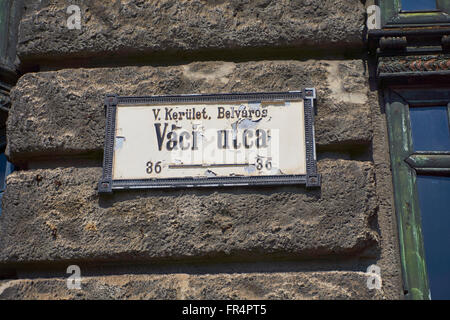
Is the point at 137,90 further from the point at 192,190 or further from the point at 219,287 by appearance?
the point at 219,287

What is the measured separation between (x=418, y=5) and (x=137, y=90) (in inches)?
45.1

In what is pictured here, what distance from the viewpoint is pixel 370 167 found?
193 centimetres

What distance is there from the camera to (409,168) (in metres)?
1.97

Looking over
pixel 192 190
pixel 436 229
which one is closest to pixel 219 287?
pixel 192 190

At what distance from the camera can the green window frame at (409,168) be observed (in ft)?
6.01

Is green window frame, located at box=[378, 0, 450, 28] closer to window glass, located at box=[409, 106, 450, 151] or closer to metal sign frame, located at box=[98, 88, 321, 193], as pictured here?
window glass, located at box=[409, 106, 450, 151]

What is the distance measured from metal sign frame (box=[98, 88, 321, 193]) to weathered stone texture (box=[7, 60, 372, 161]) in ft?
0.11

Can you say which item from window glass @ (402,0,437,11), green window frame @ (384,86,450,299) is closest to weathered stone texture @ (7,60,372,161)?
green window frame @ (384,86,450,299)

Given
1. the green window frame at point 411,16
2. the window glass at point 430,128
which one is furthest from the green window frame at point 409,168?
the green window frame at point 411,16

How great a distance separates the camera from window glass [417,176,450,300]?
1.84 meters
